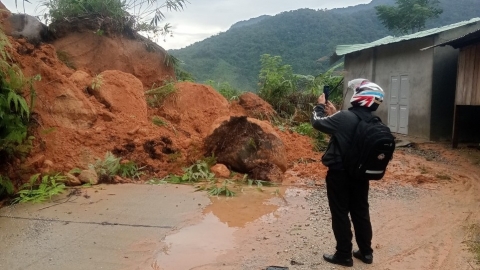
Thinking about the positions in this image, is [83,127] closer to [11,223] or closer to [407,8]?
[11,223]

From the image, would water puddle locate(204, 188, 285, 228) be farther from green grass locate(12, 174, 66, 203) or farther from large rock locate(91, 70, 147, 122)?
large rock locate(91, 70, 147, 122)

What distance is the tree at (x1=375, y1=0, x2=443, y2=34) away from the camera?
2903cm

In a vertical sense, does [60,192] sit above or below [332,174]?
below

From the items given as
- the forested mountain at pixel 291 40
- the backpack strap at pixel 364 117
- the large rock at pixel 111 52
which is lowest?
the backpack strap at pixel 364 117

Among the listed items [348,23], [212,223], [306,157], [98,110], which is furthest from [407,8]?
[212,223]

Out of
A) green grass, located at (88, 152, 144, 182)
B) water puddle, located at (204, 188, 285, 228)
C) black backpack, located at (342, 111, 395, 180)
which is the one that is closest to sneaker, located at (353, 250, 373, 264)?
black backpack, located at (342, 111, 395, 180)

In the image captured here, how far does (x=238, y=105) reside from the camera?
1340cm

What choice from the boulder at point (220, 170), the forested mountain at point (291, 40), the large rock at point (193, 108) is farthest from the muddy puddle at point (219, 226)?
the forested mountain at point (291, 40)

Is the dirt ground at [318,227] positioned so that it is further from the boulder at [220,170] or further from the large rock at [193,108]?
the large rock at [193,108]

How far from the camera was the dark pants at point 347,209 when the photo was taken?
4.23 metres

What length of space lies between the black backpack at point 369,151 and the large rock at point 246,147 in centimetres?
407

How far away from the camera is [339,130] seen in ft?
13.9

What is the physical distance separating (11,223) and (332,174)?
12.6 feet

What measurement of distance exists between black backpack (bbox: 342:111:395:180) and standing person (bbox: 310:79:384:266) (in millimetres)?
70
